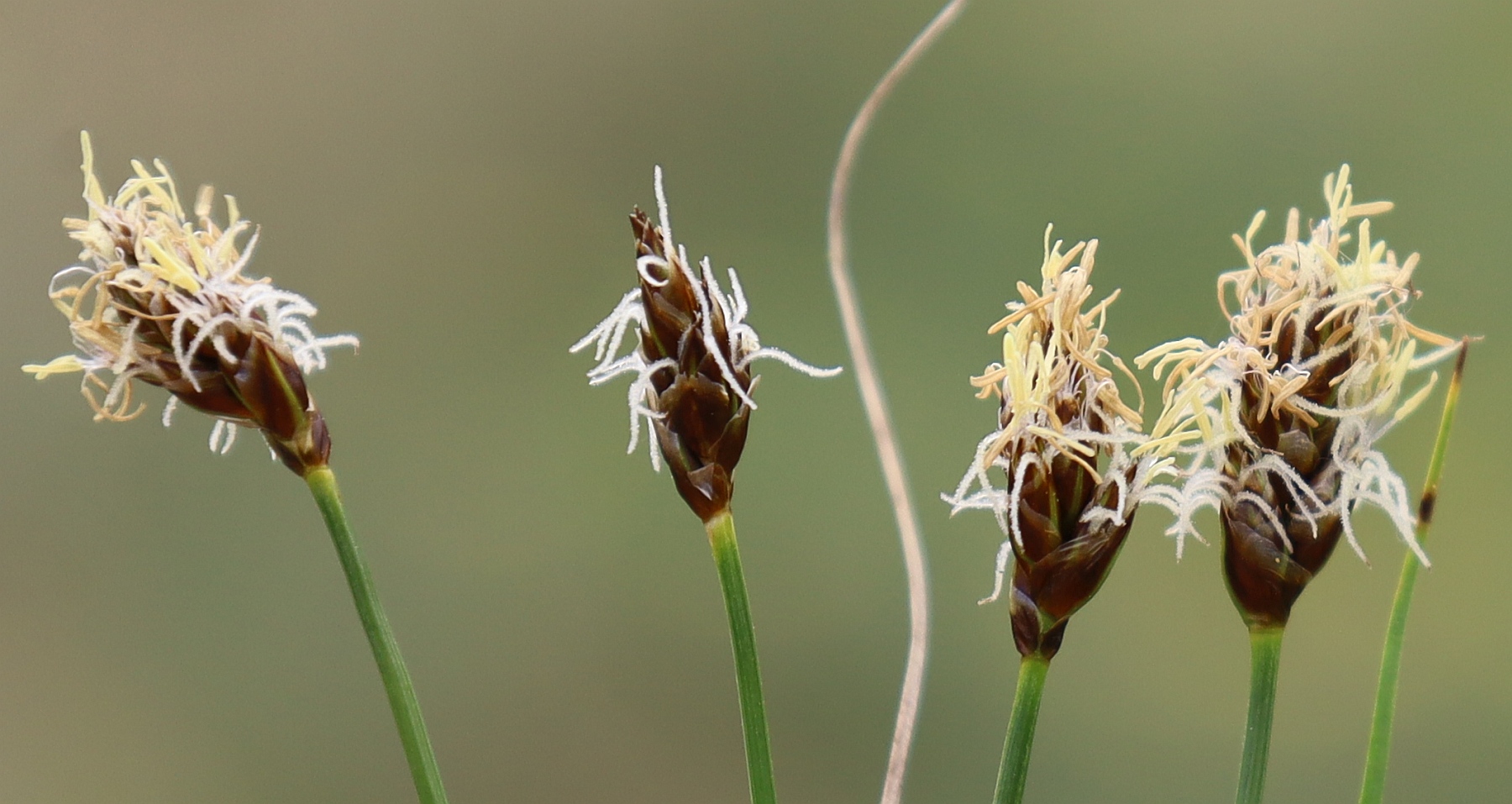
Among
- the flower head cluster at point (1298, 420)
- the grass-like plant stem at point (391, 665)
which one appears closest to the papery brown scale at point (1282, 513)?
the flower head cluster at point (1298, 420)

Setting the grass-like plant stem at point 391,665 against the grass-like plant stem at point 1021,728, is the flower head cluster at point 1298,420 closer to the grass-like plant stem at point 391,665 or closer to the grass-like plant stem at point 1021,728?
the grass-like plant stem at point 1021,728

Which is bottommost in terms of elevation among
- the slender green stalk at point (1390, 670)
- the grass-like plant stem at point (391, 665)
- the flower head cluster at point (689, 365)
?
the grass-like plant stem at point (391, 665)

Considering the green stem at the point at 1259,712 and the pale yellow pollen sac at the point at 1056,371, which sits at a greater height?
the pale yellow pollen sac at the point at 1056,371

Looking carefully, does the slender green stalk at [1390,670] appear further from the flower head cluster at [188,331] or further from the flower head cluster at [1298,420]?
the flower head cluster at [188,331]

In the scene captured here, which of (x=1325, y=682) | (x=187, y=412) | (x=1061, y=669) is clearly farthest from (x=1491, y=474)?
(x=187, y=412)

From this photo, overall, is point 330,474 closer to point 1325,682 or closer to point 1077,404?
point 1077,404

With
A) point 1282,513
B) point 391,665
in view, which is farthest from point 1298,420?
point 391,665
